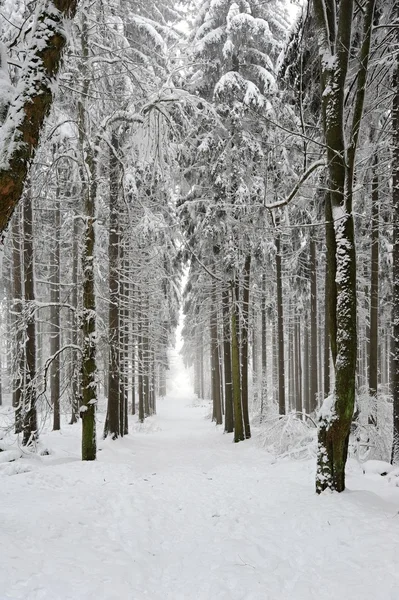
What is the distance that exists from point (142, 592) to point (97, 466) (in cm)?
570

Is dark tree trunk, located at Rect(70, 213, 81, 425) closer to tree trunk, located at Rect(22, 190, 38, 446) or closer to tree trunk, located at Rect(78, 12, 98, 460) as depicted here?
tree trunk, located at Rect(78, 12, 98, 460)

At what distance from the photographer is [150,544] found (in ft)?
15.9

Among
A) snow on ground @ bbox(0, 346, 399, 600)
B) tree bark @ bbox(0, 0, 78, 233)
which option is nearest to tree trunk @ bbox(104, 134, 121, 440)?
snow on ground @ bbox(0, 346, 399, 600)

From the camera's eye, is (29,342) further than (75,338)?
No

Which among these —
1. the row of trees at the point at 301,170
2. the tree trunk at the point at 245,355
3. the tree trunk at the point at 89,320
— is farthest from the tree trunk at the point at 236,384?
the tree trunk at the point at 89,320

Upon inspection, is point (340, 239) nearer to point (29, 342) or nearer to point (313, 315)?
point (29, 342)

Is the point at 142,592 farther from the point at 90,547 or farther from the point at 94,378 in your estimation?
the point at 94,378

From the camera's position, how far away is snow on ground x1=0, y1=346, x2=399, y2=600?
143 inches

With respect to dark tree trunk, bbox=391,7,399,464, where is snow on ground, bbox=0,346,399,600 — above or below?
below

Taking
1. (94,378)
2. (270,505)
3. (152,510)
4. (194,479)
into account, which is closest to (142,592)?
(152,510)

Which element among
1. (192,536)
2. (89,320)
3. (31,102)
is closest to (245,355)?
(89,320)

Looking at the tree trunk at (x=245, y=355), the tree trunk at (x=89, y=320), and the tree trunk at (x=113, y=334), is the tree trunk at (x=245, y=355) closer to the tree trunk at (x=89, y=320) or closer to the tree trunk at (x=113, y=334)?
the tree trunk at (x=113, y=334)

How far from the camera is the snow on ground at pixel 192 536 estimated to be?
143 inches

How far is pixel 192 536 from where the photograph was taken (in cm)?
521
